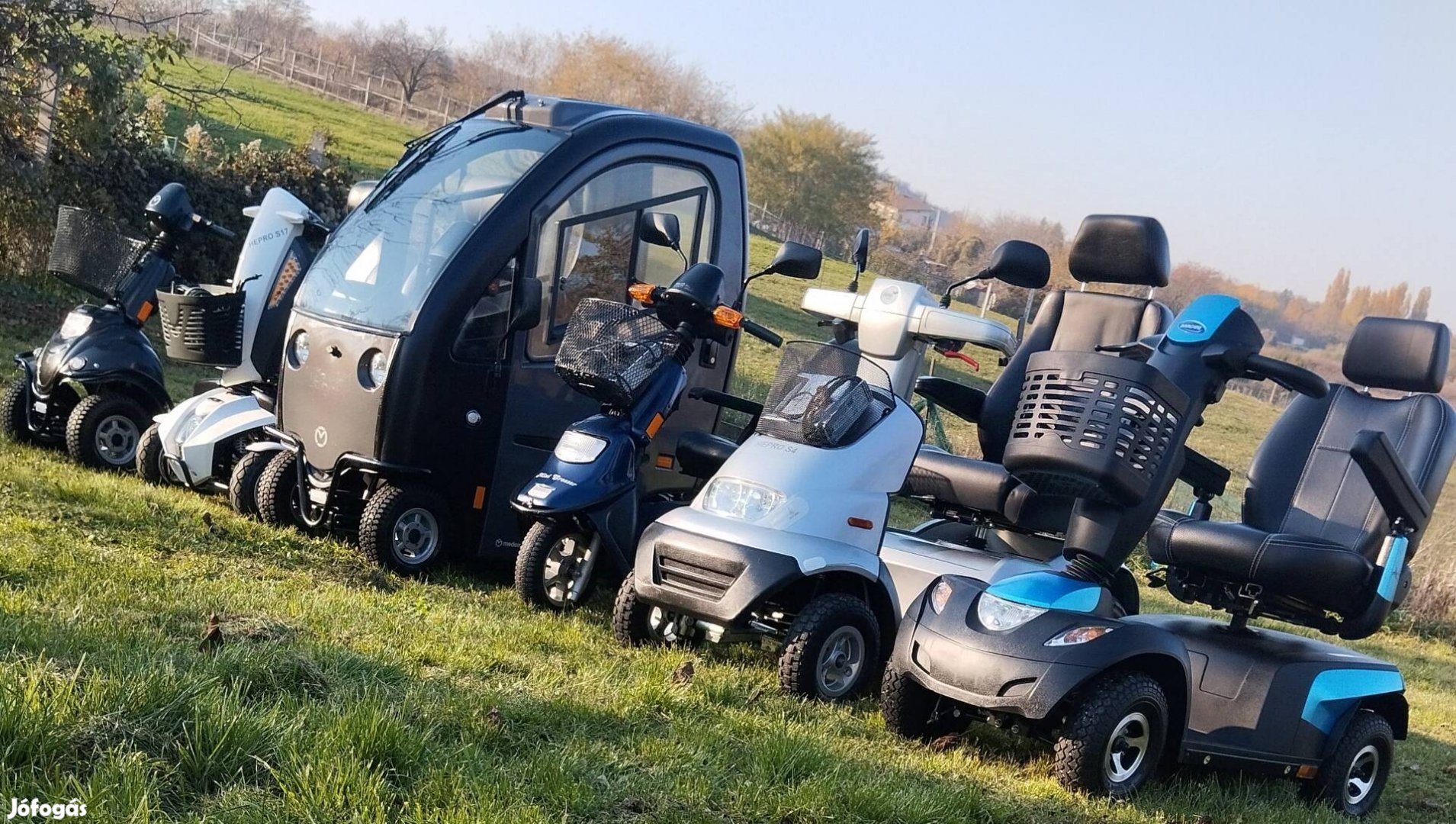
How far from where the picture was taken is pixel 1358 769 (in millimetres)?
5207

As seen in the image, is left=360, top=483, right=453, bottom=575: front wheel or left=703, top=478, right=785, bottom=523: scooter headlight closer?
left=703, top=478, right=785, bottom=523: scooter headlight

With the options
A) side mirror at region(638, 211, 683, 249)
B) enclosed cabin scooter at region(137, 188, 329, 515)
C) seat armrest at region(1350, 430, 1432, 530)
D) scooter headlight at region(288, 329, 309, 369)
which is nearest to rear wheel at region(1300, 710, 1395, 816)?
seat armrest at region(1350, 430, 1432, 530)

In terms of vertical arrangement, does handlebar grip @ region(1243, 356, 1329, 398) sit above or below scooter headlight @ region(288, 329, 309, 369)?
above

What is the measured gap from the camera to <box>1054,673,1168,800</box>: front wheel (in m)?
4.22

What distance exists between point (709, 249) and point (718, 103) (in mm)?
46395

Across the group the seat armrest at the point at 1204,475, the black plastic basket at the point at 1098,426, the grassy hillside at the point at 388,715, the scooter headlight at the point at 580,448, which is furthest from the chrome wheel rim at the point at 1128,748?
the scooter headlight at the point at 580,448

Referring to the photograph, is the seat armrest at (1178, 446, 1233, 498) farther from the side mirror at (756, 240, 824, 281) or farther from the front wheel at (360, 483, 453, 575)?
the front wheel at (360, 483, 453, 575)

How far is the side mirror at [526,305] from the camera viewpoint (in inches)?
246

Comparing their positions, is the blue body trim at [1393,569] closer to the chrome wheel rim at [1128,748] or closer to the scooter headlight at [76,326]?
the chrome wheel rim at [1128,748]

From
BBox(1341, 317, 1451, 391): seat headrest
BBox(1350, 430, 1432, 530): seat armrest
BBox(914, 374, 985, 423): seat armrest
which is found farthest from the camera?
BBox(914, 374, 985, 423): seat armrest

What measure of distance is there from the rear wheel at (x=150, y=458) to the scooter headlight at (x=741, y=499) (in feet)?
11.6

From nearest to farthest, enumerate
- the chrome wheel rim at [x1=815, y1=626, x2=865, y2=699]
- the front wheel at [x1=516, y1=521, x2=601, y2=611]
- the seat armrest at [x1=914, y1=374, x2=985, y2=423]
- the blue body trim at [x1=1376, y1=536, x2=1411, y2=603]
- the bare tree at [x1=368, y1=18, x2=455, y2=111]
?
the blue body trim at [x1=1376, y1=536, x2=1411, y2=603] → the chrome wheel rim at [x1=815, y1=626, x2=865, y2=699] → the front wheel at [x1=516, y1=521, x2=601, y2=611] → the seat armrest at [x1=914, y1=374, x2=985, y2=423] → the bare tree at [x1=368, y1=18, x2=455, y2=111]

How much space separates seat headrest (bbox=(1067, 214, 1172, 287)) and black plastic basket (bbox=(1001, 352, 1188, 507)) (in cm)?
168

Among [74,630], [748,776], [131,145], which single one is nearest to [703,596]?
[748,776]
